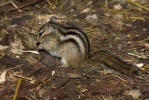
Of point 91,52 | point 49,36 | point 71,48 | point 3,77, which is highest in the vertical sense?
point 49,36

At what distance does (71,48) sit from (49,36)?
48cm

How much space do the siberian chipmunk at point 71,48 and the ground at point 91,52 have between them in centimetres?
10

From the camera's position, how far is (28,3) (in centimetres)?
673

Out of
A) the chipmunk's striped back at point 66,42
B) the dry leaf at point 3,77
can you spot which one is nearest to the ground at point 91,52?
the dry leaf at point 3,77

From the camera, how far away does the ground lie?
15.5ft

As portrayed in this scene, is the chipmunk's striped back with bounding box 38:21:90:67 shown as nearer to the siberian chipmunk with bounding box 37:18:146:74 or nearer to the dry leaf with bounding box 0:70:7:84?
the siberian chipmunk with bounding box 37:18:146:74

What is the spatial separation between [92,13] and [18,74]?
1960 millimetres

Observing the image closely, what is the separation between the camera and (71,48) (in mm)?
4938

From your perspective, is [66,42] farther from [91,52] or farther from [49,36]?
[91,52]

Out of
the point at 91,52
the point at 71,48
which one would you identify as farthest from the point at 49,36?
the point at 91,52

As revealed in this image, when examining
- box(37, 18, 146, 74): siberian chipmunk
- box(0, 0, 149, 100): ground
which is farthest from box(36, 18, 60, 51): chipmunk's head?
box(0, 0, 149, 100): ground

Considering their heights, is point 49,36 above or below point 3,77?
above

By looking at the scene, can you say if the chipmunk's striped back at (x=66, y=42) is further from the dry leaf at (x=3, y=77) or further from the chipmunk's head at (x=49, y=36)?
the dry leaf at (x=3, y=77)

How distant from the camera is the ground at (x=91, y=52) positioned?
4723 mm
